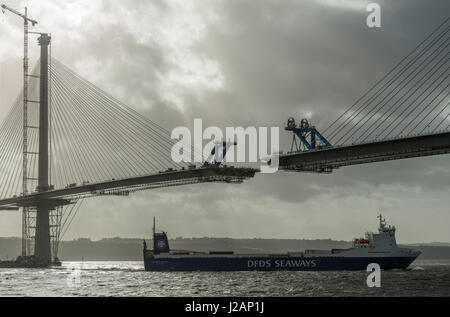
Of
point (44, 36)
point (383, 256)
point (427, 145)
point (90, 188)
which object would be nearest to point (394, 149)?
point (427, 145)

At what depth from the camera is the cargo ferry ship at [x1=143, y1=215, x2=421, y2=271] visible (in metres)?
79.1

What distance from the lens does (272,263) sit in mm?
83812

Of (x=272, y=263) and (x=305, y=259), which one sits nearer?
(x=305, y=259)

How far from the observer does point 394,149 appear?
6128cm

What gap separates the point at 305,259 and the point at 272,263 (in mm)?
4532

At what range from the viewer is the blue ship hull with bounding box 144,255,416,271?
3118 inches

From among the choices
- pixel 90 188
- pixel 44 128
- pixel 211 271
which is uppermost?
pixel 44 128

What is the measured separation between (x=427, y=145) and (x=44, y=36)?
69.3m

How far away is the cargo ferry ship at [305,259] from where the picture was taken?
79.1m

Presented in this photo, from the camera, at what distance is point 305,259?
8194cm

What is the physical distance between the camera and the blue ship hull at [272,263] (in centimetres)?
7919

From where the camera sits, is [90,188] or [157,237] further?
[90,188]
